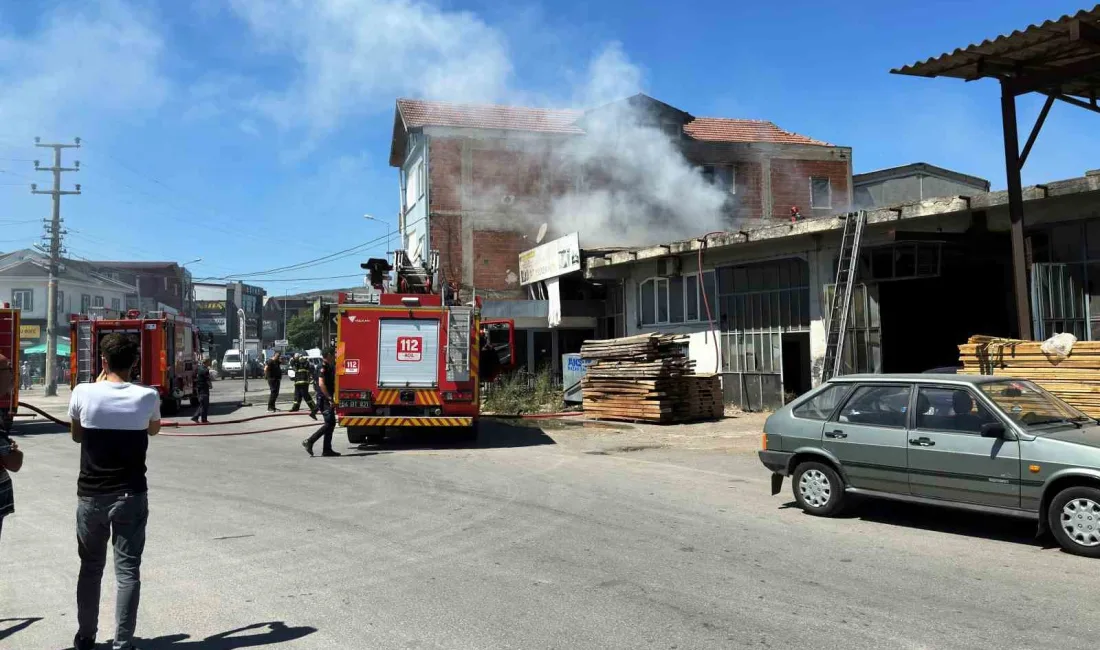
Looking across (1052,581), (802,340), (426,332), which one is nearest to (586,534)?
(1052,581)

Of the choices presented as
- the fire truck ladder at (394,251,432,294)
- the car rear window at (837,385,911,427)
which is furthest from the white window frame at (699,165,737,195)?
the car rear window at (837,385,911,427)

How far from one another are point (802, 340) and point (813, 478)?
11.4m

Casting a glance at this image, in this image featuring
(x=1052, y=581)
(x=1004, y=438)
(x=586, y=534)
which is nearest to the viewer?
(x=1052, y=581)

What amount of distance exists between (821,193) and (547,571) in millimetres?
29621

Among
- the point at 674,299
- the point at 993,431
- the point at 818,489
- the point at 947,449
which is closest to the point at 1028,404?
the point at 993,431

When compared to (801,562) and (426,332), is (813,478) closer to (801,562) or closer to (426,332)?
(801,562)

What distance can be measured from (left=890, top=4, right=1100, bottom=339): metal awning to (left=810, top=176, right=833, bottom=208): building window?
68.7 ft

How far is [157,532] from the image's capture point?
6.86m

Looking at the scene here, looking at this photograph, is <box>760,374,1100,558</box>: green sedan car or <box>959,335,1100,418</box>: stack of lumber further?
<box>959,335,1100,418</box>: stack of lumber

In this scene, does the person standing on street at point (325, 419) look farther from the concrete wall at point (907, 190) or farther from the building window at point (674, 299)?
the concrete wall at point (907, 190)

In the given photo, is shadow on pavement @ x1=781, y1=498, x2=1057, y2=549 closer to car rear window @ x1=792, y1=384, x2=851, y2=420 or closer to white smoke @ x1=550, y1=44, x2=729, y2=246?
car rear window @ x1=792, y1=384, x2=851, y2=420

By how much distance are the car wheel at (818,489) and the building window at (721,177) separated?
24.3m

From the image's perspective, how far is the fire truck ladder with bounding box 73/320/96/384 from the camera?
20.3 meters

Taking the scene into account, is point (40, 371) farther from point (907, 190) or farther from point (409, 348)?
point (907, 190)
